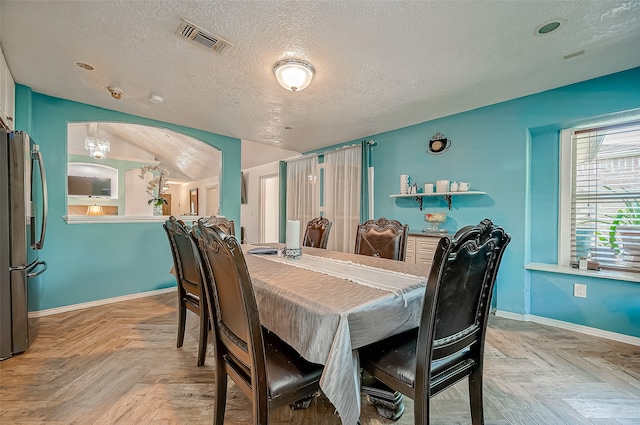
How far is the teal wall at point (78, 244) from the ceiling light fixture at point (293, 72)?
235cm

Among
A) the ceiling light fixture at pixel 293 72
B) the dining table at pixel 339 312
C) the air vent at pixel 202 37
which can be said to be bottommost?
the dining table at pixel 339 312

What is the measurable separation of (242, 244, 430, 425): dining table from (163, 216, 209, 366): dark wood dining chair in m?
0.55

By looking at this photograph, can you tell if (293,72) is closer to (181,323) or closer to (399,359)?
(399,359)

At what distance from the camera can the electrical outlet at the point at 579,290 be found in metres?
2.55

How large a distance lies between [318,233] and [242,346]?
1945 millimetres

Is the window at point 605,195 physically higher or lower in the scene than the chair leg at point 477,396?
higher

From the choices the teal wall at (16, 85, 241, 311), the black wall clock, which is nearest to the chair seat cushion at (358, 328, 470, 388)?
the black wall clock

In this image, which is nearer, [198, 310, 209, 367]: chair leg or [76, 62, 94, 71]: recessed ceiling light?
[198, 310, 209, 367]: chair leg

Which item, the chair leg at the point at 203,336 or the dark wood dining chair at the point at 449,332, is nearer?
the dark wood dining chair at the point at 449,332

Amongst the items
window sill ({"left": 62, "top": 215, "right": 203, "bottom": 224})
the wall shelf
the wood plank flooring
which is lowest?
the wood plank flooring

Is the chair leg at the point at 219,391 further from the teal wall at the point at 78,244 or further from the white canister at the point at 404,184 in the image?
the white canister at the point at 404,184

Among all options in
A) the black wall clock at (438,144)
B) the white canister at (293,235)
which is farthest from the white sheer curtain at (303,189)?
the white canister at (293,235)

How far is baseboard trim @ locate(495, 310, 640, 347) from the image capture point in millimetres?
2344

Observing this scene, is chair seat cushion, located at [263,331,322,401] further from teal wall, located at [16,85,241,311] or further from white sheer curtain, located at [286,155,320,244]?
white sheer curtain, located at [286,155,320,244]
